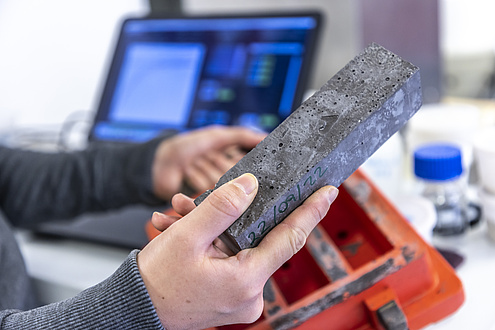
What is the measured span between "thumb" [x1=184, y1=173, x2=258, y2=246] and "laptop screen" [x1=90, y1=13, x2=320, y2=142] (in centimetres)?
47

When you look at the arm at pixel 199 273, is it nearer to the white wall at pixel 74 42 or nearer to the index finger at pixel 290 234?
the index finger at pixel 290 234

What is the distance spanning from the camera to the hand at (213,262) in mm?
370

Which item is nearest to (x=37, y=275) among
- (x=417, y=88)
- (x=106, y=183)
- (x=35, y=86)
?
(x=106, y=183)

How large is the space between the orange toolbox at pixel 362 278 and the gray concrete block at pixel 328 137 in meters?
0.11

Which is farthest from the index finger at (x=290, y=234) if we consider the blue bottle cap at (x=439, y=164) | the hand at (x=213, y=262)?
the blue bottle cap at (x=439, y=164)

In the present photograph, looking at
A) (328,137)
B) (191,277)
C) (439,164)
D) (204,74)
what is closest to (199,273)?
(191,277)

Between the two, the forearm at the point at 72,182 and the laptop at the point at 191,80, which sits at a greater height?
the laptop at the point at 191,80

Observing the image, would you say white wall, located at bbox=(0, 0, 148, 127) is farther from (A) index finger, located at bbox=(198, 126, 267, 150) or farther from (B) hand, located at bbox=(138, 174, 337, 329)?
(B) hand, located at bbox=(138, 174, 337, 329)

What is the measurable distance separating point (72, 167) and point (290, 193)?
0.56 metres

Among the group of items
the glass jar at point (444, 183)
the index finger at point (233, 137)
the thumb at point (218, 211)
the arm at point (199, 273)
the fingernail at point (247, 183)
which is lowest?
the glass jar at point (444, 183)

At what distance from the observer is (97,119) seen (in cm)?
101

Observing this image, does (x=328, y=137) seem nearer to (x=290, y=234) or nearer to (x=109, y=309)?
(x=290, y=234)

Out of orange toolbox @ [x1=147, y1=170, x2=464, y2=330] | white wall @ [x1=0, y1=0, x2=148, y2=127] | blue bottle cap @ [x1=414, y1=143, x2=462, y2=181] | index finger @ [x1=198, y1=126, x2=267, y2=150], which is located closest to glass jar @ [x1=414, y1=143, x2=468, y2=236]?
blue bottle cap @ [x1=414, y1=143, x2=462, y2=181]

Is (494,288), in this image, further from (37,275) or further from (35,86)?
(35,86)
